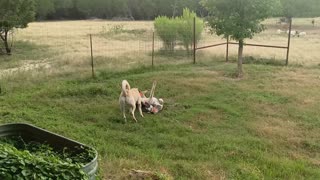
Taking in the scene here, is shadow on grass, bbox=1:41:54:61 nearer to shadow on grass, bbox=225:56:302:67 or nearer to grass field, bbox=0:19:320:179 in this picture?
grass field, bbox=0:19:320:179

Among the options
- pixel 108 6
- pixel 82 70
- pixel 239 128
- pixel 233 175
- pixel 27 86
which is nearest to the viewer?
pixel 233 175

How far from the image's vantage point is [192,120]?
30.5 feet

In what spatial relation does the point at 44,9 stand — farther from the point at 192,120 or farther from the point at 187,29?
the point at 192,120

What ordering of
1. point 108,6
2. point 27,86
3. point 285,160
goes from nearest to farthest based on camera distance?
point 285,160, point 27,86, point 108,6

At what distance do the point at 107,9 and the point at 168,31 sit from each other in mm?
29059

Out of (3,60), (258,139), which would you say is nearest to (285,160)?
(258,139)

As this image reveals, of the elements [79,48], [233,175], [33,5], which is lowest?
[233,175]

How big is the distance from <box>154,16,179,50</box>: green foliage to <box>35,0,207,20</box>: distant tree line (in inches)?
935

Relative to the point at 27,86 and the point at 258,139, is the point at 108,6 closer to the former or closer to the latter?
the point at 27,86

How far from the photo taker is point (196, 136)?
8.27 metres

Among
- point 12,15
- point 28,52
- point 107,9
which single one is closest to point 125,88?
point 28,52

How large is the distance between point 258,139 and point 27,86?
688cm

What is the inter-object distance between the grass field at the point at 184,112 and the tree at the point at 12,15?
200 cm

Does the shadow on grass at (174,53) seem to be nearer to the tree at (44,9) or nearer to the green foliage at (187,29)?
the green foliage at (187,29)
